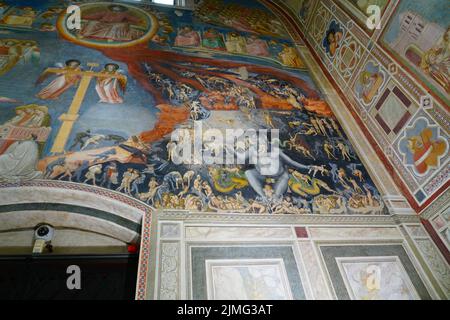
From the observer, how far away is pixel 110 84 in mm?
6703

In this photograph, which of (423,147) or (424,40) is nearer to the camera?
(423,147)

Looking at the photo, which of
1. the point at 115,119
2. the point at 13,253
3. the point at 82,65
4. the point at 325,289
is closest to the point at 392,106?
the point at 325,289

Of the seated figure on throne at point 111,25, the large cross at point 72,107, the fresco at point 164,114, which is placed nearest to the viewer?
the fresco at point 164,114

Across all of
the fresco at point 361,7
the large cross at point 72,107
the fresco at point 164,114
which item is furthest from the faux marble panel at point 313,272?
the fresco at point 361,7

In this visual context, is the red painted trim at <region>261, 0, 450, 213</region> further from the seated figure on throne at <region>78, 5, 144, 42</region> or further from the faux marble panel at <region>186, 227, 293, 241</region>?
the seated figure on throne at <region>78, 5, 144, 42</region>

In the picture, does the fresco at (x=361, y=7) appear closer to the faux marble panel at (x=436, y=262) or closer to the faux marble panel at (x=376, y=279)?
the faux marble panel at (x=436, y=262)

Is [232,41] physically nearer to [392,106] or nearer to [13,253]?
[392,106]

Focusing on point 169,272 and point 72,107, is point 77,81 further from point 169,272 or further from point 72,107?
point 169,272

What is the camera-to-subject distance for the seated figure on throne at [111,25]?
7922 millimetres

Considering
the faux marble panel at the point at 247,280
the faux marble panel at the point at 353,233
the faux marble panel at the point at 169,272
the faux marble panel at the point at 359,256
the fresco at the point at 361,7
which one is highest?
the fresco at the point at 361,7

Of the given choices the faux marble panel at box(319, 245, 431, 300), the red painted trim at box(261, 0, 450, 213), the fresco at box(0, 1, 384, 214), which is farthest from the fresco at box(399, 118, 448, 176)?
the faux marble panel at box(319, 245, 431, 300)

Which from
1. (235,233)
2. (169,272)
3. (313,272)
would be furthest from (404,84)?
(169,272)

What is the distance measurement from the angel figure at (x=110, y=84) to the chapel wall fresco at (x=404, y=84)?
14.6 ft

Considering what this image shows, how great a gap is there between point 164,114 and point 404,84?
4046mm
